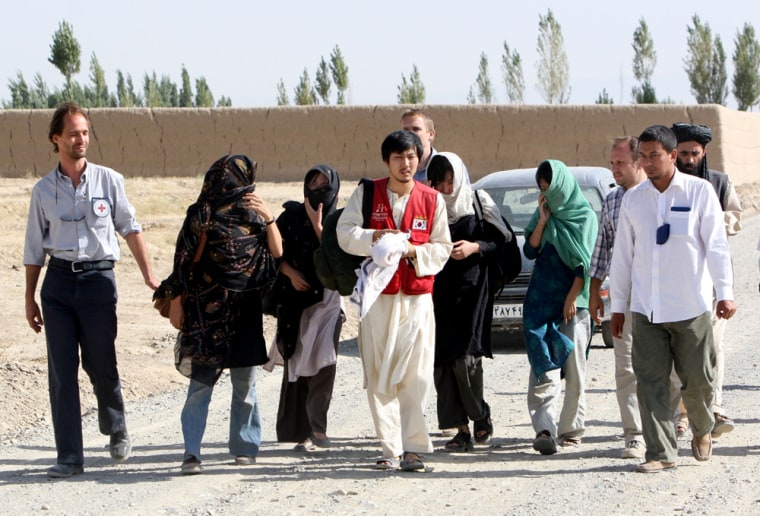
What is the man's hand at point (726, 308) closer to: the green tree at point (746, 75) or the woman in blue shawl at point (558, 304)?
the woman in blue shawl at point (558, 304)

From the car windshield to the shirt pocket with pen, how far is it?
5.51 m

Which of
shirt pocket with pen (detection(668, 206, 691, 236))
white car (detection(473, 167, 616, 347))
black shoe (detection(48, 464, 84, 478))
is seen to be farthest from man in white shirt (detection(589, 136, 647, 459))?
white car (detection(473, 167, 616, 347))

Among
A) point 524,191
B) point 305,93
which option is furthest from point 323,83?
point 524,191

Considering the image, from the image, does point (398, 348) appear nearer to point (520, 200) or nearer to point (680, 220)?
point (680, 220)

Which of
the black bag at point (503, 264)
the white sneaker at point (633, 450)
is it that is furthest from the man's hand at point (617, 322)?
the black bag at point (503, 264)

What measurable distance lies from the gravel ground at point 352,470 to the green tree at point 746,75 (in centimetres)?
4671

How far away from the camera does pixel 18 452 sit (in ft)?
24.5

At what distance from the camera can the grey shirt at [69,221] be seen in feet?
21.9

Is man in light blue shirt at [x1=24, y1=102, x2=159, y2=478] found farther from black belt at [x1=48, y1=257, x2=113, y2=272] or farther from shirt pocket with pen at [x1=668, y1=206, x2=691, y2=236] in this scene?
shirt pocket with pen at [x1=668, y1=206, x2=691, y2=236]

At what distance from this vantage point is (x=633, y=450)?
684cm

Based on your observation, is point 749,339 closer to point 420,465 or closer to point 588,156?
point 420,465

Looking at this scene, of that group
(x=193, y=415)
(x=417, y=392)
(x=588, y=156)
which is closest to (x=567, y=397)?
(x=417, y=392)

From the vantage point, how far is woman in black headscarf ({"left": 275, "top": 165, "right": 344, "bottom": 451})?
7.38 meters

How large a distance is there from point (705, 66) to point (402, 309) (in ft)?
167
